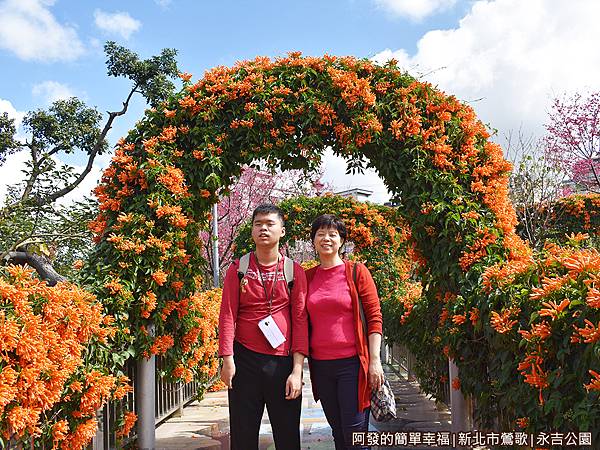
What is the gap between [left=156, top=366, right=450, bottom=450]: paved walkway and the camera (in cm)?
509

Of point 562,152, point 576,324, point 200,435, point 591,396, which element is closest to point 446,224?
point 576,324

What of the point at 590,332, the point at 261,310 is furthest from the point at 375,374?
the point at 590,332

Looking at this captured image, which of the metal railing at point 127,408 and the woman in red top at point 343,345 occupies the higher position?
the woman in red top at point 343,345

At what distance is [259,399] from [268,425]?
2.98 meters

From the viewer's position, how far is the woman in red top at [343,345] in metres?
2.97

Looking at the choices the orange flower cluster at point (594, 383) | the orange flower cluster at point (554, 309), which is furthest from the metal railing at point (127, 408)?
the orange flower cluster at point (594, 383)

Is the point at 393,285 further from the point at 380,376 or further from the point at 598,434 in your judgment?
the point at 598,434

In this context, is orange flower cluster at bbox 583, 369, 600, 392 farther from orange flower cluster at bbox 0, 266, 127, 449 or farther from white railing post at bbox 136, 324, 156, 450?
white railing post at bbox 136, 324, 156, 450

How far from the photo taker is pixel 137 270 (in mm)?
4008

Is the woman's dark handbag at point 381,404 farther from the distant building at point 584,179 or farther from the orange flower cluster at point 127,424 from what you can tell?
the distant building at point 584,179

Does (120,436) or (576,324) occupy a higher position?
(576,324)

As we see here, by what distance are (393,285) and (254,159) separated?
267 inches

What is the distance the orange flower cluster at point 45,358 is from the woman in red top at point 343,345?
4.09ft

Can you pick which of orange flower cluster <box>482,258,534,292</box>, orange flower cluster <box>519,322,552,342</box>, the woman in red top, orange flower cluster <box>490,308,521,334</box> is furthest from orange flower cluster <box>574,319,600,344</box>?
the woman in red top
